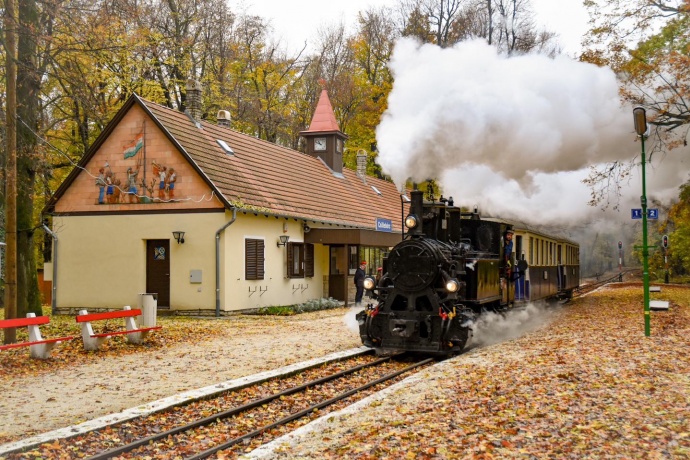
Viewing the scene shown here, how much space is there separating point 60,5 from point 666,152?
49.4ft

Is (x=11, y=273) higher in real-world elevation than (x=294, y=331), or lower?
higher

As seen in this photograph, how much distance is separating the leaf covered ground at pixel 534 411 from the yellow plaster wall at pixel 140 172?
11460 mm

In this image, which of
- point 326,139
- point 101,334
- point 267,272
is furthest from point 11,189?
point 326,139

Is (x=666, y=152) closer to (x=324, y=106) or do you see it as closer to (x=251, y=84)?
(x=324, y=106)

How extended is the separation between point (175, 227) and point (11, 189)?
8191 millimetres

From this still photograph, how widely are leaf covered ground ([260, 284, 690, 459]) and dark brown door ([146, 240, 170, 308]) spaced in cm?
1178

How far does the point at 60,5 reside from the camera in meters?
14.9

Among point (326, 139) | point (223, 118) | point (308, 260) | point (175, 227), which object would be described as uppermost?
point (326, 139)

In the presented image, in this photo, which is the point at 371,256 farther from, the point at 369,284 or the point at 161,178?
the point at 369,284

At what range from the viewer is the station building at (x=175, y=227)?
20844mm

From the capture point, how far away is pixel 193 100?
25.2 metres

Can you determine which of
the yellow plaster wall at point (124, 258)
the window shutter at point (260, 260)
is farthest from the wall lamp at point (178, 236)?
the window shutter at point (260, 260)

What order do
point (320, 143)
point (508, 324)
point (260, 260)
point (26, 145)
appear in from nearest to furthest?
point (26, 145)
point (508, 324)
point (260, 260)
point (320, 143)

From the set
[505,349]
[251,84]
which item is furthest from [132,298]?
[251,84]
